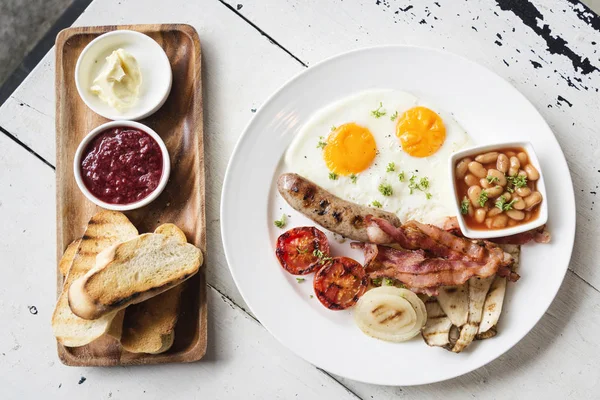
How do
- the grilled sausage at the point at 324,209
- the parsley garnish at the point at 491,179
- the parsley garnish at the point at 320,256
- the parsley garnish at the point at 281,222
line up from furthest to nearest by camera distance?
1. the parsley garnish at the point at 281,222
2. the parsley garnish at the point at 320,256
3. the grilled sausage at the point at 324,209
4. the parsley garnish at the point at 491,179

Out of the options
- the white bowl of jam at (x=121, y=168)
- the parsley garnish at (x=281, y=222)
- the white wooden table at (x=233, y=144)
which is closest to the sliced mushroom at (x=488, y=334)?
the white wooden table at (x=233, y=144)

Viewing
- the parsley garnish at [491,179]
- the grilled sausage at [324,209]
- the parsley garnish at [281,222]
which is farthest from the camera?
the parsley garnish at [281,222]

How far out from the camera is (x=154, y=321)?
371 centimetres

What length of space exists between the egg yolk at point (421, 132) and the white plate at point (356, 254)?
0.14m

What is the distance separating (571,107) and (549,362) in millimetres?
1741

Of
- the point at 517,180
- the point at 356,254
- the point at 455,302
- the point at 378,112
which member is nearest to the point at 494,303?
the point at 455,302

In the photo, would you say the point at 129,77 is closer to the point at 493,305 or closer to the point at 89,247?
the point at 89,247

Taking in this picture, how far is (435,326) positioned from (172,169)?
6.64 ft

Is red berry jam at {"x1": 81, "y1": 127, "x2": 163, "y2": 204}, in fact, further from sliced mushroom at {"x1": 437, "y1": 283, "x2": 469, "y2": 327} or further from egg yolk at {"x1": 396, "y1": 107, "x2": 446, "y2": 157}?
sliced mushroom at {"x1": 437, "y1": 283, "x2": 469, "y2": 327}

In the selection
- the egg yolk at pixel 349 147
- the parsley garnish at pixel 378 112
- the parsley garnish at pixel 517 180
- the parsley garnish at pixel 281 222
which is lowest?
the parsley garnish at pixel 281 222

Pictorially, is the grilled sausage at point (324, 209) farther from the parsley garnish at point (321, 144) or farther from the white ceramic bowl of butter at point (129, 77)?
the white ceramic bowl of butter at point (129, 77)

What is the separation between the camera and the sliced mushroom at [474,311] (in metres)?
3.51

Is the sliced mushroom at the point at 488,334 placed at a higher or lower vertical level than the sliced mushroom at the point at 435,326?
higher

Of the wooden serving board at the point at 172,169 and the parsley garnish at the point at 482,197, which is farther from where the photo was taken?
the wooden serving board at the point at 172,169
